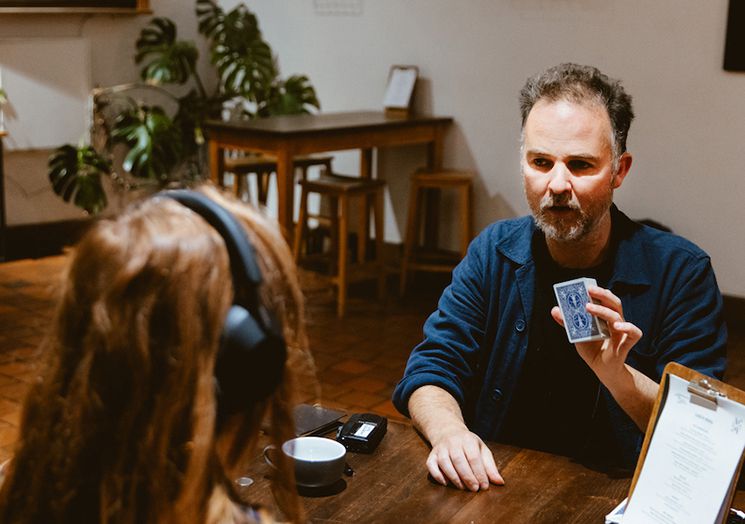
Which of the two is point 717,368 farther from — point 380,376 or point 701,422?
point 380,376

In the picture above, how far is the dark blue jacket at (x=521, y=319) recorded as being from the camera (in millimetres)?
1767

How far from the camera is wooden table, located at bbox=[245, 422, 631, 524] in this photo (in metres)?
1.36

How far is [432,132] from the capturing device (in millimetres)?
5641

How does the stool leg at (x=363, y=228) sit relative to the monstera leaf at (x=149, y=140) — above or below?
below

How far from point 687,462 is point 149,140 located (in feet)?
16.7

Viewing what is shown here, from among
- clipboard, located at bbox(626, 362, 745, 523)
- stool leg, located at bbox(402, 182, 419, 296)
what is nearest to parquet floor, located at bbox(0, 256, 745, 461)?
stool leg, located at bbox(402, 182, 419, 296)

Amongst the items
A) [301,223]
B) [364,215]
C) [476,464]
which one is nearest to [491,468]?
[476,464]

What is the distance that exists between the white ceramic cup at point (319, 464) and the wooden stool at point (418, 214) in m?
3.73

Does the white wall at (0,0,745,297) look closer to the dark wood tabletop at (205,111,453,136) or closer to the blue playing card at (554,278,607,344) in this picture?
the dark wood tabletop at (205,111,453,136)

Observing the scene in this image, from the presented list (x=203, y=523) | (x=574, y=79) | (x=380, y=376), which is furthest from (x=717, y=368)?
(x=380, y=376)

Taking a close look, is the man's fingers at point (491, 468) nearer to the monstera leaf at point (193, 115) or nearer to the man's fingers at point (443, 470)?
the man's fingers at point (443, 470)

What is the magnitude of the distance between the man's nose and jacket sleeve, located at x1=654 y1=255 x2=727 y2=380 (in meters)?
0.27

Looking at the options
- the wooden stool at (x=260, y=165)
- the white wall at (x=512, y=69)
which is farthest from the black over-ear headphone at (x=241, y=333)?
the wooden stool at (x=260, y=165)

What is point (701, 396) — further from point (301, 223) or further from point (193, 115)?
point (193, 115)
